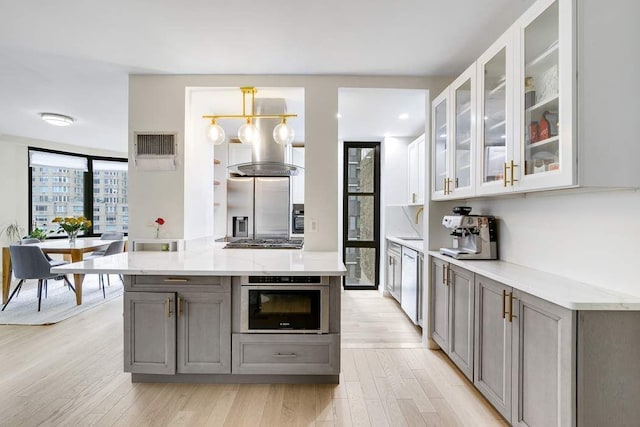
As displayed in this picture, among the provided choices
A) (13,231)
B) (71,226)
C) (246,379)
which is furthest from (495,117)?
(13,231)

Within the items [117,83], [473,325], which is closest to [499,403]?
[473,325]

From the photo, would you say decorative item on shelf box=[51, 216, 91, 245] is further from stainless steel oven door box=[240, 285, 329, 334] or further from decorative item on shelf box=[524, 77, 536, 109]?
decorative item on shelf box=[524, 77, 536, 109]

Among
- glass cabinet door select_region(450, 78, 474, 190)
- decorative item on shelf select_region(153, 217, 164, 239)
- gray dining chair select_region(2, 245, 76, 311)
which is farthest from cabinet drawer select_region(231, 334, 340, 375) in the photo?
gray dining chair select_region(2, 245, 76, 311)

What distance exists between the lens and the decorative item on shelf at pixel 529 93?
1.73 meters

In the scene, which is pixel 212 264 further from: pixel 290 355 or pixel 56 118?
pixel 56 118

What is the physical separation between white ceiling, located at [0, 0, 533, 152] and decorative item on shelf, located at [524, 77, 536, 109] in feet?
A: 1.99

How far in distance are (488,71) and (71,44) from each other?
305 cm

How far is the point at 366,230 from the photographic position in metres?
5.28

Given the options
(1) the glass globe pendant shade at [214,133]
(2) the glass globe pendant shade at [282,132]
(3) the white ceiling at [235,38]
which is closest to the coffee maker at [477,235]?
(3) the white ceiling at [235,38]

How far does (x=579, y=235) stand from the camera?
1789 millimetres

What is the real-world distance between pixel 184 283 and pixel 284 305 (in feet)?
2.33

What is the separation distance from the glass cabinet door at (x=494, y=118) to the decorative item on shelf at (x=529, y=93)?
5.1 inches

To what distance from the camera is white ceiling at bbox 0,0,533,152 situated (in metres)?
2.02

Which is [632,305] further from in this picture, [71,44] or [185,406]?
[71,44]
